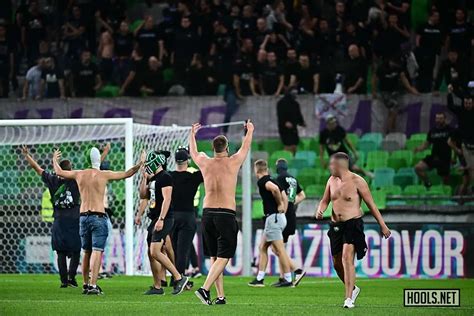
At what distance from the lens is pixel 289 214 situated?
20172mm

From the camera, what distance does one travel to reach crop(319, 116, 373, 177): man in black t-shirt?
85.1ft

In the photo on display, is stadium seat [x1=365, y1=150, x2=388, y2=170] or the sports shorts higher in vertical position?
stadium seat [x1=365, y1=150, x2=388, y2=170]

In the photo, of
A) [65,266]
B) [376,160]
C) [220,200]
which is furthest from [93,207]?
[376,160]

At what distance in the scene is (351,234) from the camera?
1367cm

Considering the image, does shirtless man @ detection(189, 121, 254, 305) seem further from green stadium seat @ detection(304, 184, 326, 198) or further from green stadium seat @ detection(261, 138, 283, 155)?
green stadium seat @ detection(261, 138, 283, 155)

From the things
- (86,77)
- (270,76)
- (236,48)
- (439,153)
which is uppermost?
(236,48)

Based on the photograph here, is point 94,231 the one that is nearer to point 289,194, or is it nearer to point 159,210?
point 159,210

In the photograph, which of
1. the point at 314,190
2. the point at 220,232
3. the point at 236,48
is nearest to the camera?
the point at 220,232

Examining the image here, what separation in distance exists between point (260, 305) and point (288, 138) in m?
12.6

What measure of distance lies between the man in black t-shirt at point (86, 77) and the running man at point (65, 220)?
1000cm

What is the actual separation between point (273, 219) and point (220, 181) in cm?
532

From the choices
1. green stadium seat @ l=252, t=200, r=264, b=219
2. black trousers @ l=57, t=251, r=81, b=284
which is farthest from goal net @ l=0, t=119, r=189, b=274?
black trousers @ l=57, t=251, r=81, b=284

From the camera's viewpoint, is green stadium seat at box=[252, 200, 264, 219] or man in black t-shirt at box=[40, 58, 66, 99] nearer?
green stadium seat at box=[252, 200, 264, 219]

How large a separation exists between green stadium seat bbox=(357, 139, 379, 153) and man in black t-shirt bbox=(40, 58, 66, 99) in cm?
720
